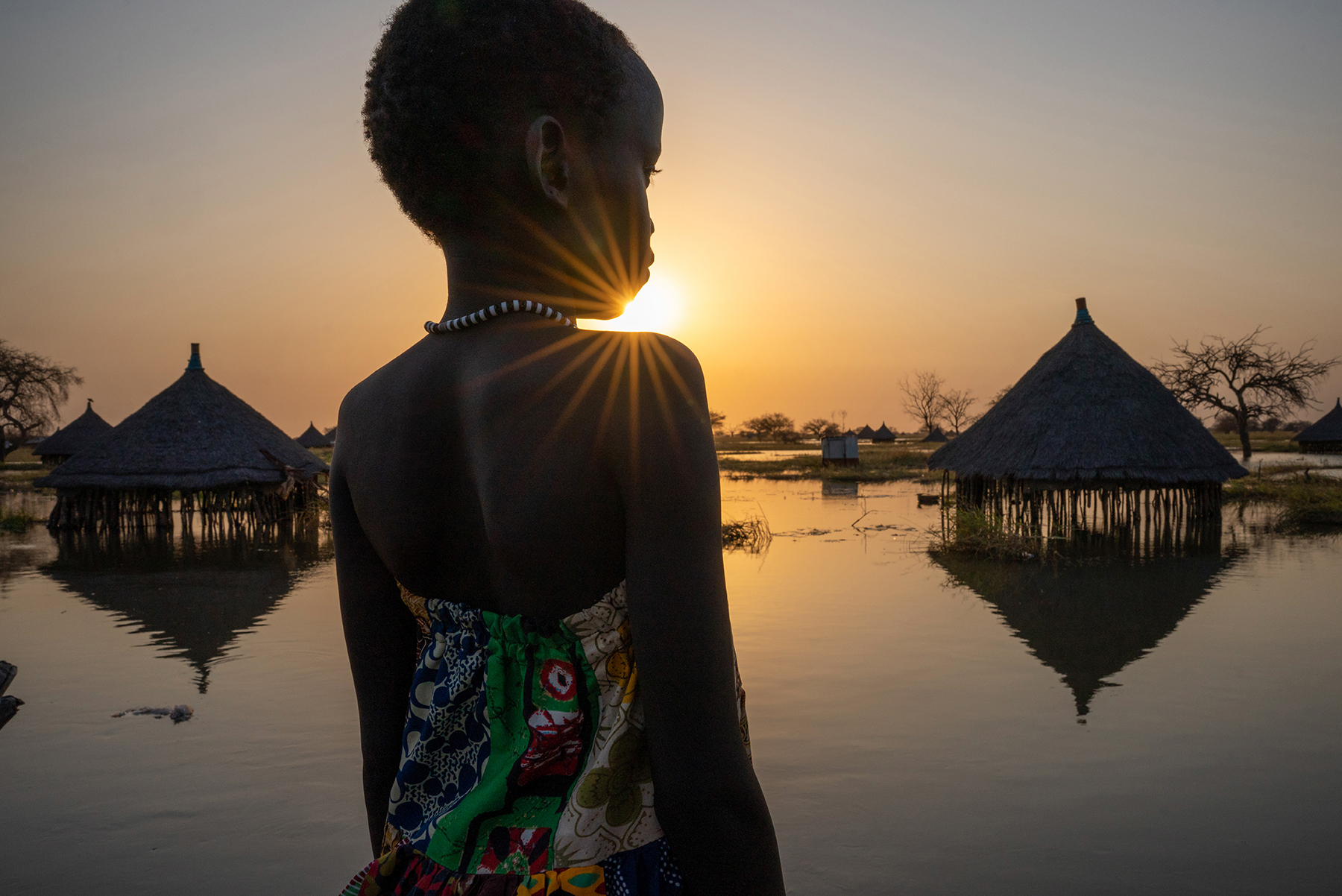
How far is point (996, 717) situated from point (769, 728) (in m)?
1.44

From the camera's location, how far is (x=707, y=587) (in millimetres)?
722

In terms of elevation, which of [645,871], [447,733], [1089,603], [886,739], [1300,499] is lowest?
[886,739]

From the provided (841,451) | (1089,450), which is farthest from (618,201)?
(841,451)

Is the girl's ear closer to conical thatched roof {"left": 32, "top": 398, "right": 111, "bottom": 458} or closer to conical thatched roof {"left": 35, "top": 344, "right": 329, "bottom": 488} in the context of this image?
conical thatched roof {"left": 35, "top": 344, "right": 329, "bottom": 488}

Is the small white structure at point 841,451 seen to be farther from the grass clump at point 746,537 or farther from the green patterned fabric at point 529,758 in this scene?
the green patterned fabric at point 529,758

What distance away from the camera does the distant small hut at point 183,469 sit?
51.4ft

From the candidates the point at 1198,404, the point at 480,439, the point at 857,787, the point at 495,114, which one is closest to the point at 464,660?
the point at 480,439

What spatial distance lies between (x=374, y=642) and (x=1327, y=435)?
4839 cm

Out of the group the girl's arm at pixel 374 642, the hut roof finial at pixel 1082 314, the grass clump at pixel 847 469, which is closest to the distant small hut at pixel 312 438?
the grass clump at pixel 847 469

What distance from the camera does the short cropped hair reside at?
0.85 m

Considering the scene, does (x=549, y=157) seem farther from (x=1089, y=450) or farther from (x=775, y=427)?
(x=775, y=427)

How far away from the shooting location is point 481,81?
85 cm

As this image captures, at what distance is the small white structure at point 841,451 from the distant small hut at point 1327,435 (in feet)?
76.1

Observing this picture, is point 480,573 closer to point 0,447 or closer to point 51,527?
point 51,527
